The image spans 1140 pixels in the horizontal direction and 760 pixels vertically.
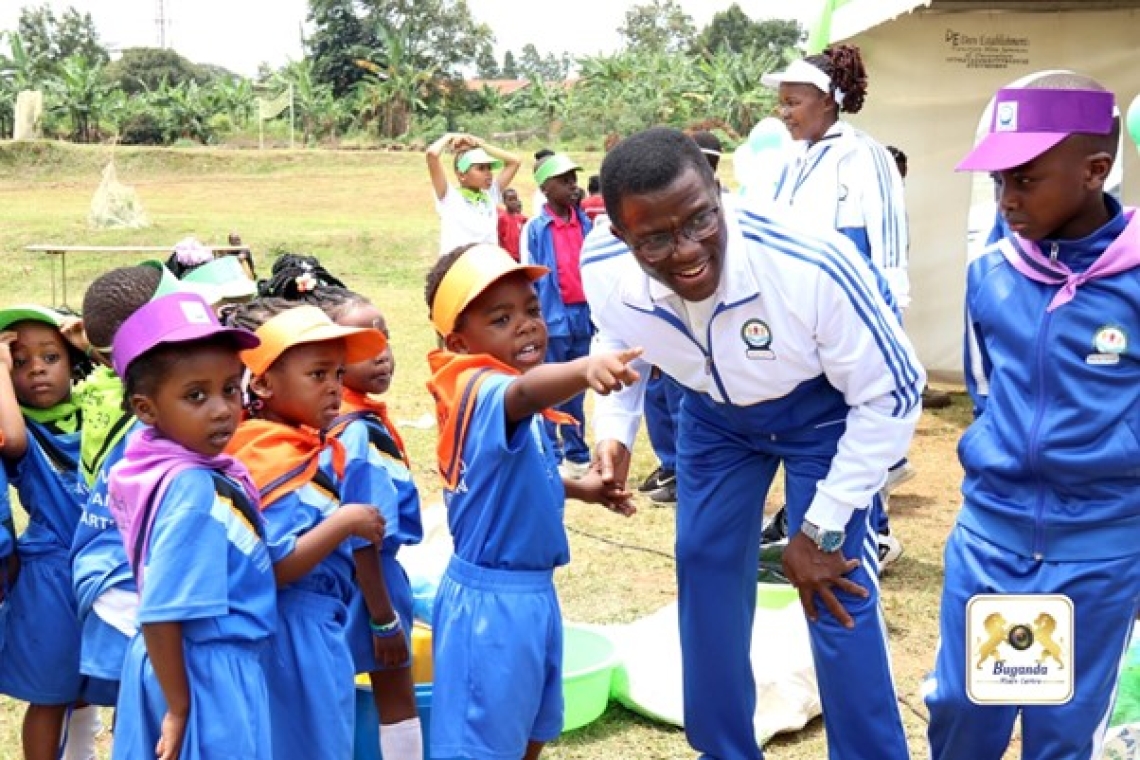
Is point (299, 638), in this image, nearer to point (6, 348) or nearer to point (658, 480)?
point (6, 348)

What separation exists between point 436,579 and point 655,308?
197 centimetres

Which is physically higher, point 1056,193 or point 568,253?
point 1056,193

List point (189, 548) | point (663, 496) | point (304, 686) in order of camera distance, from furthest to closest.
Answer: point (663, 496), point (304, 686), point (189, 548)

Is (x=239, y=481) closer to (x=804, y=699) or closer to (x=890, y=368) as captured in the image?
(x=890, y=368)

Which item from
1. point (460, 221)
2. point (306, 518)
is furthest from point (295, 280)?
point (460, 221)

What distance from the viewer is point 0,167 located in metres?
30.4

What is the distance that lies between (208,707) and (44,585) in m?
1.07

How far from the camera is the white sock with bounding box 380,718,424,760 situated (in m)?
3.58

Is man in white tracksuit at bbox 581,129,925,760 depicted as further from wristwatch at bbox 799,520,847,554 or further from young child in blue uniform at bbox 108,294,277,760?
young child in blue uniform at bbox 108,294,277,760

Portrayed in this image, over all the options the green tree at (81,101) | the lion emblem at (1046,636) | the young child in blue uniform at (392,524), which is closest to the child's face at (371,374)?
the young child in blue uniform at (392,524)

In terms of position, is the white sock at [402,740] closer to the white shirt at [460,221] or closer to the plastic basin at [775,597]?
the plastic basin at [775,597]

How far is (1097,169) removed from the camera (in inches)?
121

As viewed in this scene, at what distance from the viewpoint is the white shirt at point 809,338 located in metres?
3.08

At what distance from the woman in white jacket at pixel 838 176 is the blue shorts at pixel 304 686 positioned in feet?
10.7
